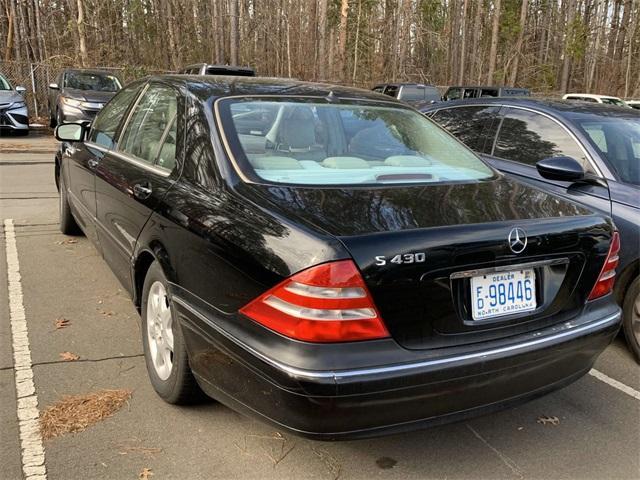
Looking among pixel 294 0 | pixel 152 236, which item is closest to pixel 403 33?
pixel 294 0

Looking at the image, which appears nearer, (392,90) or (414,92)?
(414,92)

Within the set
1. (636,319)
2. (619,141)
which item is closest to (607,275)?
(636,319)

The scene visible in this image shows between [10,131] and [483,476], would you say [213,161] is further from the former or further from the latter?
[10,131]

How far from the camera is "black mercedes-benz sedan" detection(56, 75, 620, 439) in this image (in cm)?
211

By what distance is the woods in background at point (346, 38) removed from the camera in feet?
78.0

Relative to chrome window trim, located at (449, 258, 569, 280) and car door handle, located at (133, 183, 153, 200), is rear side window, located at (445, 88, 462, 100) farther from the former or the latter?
chrome window trim, located at (449, 258, 569, 280)

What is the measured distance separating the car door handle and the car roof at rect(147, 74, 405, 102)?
1.87ft

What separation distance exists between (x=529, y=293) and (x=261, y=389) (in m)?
1.18

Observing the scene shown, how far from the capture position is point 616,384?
11.8 ft

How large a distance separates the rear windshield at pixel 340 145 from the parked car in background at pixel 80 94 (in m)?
11.7

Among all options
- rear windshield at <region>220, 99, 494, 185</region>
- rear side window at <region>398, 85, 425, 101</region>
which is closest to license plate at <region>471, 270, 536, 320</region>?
rear windshield at <region>220, 99, 494, 185</region>

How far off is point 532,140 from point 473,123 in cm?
73

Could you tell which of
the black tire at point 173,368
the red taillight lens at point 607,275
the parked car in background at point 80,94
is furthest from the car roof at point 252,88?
the parked car in background at point 80,94

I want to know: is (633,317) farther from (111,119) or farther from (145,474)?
(111,119)
